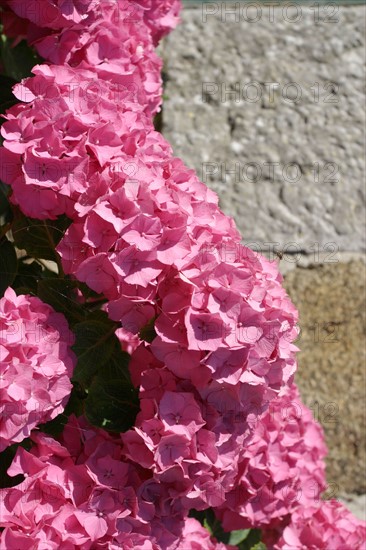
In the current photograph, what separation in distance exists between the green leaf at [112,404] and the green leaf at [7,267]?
23 cm

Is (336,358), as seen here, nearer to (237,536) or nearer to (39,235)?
(237,536)

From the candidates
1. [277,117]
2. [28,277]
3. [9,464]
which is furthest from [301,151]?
[9,464]

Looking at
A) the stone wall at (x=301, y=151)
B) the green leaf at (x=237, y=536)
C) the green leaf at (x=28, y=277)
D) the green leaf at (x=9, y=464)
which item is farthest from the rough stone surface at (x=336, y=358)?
the green leaf at (x=9, y=464)

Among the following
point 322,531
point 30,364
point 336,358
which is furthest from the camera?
point 336,358

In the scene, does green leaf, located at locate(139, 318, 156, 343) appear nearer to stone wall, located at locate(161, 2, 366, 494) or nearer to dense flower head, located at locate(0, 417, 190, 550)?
dense flower head, located at locate(0, 417, 190, 550)

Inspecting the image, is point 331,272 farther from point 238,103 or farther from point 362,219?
point 238,103

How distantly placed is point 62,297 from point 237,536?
0.59m

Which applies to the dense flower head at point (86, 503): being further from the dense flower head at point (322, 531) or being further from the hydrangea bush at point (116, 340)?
the dense flower head at point (322, 531)

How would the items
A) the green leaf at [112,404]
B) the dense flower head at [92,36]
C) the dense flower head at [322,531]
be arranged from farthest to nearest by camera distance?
the dense flower head at [322,531] → the dense flower head at [92,36] → the green leaf at [112,404]

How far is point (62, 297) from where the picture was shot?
4.09ft

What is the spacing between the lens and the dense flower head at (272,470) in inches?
53.7

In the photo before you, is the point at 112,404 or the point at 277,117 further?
the point at 277,117

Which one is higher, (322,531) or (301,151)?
(301,151)

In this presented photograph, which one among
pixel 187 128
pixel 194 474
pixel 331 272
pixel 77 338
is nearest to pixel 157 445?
pixel 194 474
